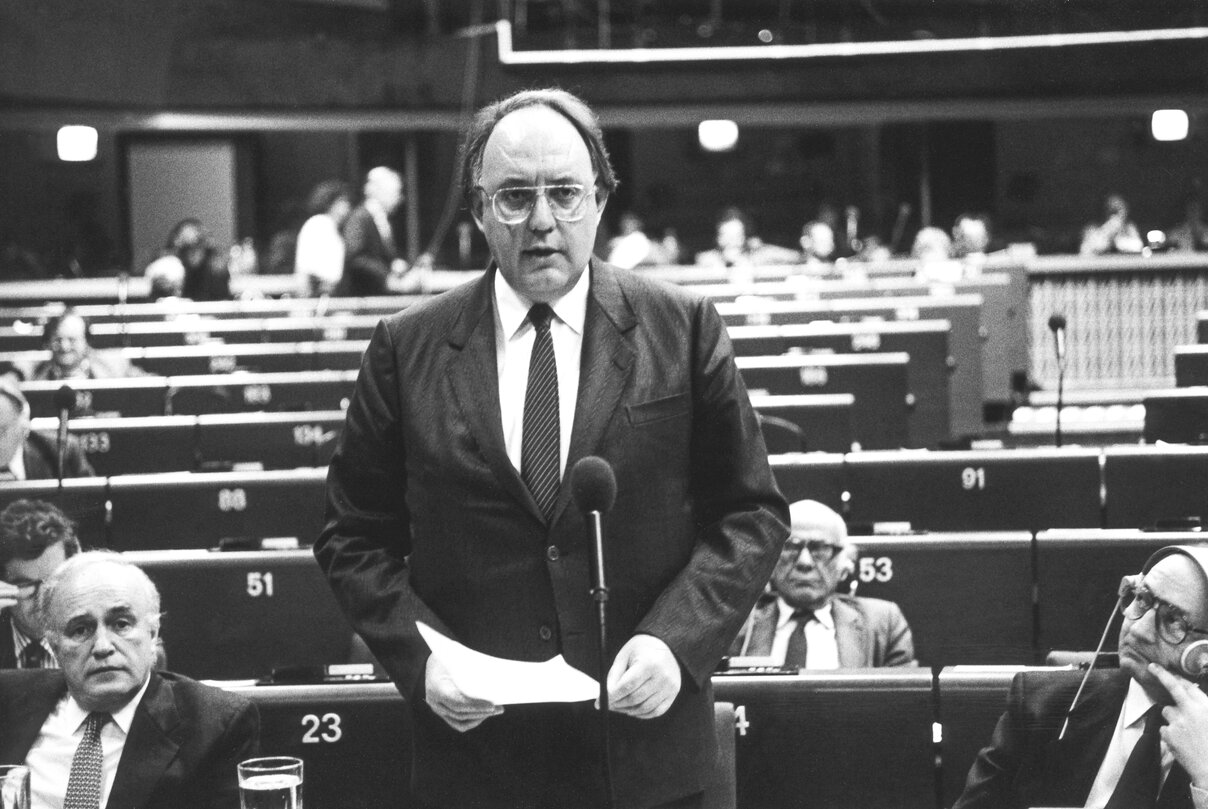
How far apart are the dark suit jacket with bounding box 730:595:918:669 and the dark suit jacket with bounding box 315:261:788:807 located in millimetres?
2183

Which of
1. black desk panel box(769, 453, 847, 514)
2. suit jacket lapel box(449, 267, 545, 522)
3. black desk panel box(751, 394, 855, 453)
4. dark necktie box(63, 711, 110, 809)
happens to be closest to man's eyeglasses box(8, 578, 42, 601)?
dark necktie box(63, 711, 110, 809)

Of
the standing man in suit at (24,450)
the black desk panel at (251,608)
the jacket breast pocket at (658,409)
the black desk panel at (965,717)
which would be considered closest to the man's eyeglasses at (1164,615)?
the black desk panel at (965,717)

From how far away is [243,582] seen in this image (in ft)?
13.9

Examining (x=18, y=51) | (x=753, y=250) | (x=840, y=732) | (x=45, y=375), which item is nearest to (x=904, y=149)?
(x=753, y=250)

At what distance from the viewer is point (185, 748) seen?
2.58 meters

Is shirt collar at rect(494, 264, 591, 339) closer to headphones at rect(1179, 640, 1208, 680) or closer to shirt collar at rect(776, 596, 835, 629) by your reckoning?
headphones at rect(1179, 640, 1208, 680)

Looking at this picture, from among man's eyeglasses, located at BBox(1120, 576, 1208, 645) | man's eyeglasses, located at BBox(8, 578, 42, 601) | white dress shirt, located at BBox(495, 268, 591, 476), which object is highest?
white dress shirt, located at BBox(495, 268, 591, 476)

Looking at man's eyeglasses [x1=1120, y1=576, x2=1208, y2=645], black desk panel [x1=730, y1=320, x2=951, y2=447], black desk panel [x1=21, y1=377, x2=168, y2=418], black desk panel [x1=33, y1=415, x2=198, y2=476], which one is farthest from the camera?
black desk panel [x1=730, y1=320, x2=951, y2=447]

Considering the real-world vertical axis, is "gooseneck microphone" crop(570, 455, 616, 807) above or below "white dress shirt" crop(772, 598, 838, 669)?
above

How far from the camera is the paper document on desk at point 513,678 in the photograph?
5.74ft

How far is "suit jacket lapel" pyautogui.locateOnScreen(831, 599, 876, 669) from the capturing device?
4051 millimetres

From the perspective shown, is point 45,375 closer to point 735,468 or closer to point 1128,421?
point 1128,421

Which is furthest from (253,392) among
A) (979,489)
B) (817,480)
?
(979,489)

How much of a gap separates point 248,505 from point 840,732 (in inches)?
113
